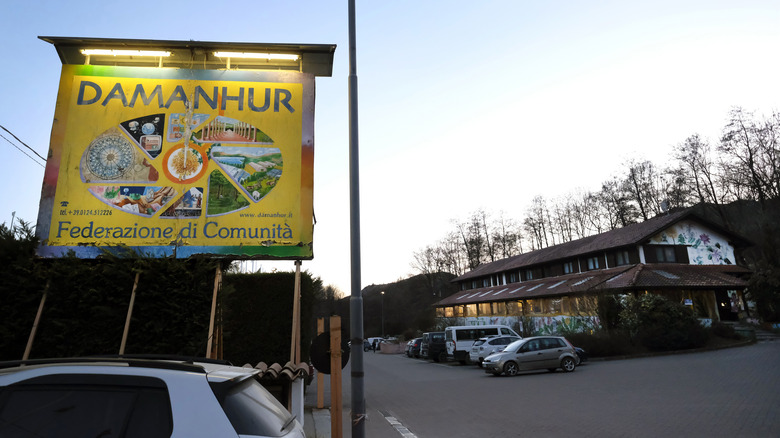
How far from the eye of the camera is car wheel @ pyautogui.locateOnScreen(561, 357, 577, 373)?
18.2 meters

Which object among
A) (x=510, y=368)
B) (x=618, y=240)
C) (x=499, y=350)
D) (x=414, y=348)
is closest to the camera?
(x=510, y=368)

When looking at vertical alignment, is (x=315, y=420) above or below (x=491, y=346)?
below

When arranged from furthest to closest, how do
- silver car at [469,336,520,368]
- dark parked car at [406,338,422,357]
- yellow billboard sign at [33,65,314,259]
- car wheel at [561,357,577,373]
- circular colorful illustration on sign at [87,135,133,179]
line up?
dark parked car at [406,338,422,357], silver car at [469,336,520,368], car wheel at [561,357,577,373], circular colorful illustration on sign at [87,135,133,179], yellow billboard sign at [33,65,314,259]

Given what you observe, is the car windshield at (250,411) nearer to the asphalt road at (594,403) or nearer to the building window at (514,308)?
the asphalt road at (594,403)

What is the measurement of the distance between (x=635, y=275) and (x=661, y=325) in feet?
17.2

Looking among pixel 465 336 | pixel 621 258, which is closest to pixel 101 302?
pixel 465 336

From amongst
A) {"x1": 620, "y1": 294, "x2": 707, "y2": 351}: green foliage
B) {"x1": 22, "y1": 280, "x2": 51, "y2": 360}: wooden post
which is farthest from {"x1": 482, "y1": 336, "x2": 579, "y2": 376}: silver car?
{"x1": 22, "y1": 280, "x2": 51, "y2": 360}: wooden post

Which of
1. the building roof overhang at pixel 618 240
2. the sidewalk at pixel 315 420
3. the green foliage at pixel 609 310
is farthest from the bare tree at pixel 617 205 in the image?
the sidewalk at pixel 315 420

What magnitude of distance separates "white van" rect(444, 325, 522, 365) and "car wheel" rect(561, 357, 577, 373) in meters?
7.03

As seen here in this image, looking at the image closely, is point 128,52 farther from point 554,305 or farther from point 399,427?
point 554,305

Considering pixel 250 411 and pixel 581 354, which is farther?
pixel 581 354

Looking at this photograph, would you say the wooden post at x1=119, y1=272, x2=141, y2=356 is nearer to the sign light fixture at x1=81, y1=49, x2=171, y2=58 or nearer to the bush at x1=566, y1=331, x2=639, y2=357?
the sign light fixture at x1=81, y1=49, x2=171, y2=58

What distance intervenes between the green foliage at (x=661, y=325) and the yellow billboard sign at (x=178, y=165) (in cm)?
2244

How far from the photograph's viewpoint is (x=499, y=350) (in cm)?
2223
